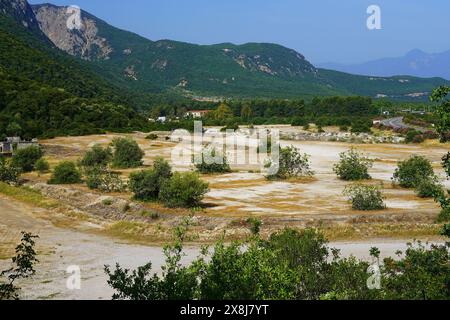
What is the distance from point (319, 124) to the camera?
463 ft

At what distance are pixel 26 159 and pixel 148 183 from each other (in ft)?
90.8

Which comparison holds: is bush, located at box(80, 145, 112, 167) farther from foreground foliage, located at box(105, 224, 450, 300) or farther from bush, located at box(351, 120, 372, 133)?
bush, located at box(351, 120, 372, 133)

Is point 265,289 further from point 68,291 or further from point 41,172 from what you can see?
point 41,172

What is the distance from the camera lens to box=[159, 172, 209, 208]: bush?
125 ft

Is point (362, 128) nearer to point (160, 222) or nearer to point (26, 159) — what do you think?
point (26, 159)

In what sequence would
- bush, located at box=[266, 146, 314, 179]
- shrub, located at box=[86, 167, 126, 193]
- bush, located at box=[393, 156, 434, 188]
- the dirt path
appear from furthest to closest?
bush, located at box=[266, 146, 314, 179], shrub, located at box=[86, 167, 126, 193], bush, located at box=[393, 156, 434, 188], the dirt path

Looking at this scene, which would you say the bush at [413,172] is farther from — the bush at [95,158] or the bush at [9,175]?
the bush at [9,175]

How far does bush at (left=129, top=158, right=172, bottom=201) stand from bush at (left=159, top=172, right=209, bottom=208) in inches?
68.9

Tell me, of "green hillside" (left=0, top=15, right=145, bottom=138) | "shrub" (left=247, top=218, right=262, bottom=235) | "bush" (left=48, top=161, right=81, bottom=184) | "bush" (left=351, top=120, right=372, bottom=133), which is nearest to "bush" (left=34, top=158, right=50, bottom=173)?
"bush" (left=48, top=161, right=81, bottom=184)

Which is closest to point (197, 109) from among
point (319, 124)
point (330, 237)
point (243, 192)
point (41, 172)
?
point (319, 124)

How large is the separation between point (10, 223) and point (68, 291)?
55.2 ft

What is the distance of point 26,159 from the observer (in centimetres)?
6222

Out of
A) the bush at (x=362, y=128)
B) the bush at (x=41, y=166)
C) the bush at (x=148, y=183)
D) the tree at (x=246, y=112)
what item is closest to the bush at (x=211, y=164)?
the bush at (x=148, y=183)

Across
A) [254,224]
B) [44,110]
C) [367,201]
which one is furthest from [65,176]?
[44,110]
